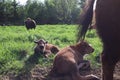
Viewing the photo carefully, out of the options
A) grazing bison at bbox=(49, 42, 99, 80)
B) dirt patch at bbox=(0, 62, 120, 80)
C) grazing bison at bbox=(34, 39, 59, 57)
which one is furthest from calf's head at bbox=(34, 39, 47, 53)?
grazing bison at bbox=(49, 42, 99, 80)

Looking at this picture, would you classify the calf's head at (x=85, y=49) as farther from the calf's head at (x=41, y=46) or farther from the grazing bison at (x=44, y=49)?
the calf's head at (x=41, y=46)

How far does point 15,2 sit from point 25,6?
314cm

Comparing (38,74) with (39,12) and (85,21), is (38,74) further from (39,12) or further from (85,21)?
(39,12)

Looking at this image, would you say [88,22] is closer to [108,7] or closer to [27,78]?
[108,7]

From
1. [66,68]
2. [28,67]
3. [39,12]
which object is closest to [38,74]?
[28,67]

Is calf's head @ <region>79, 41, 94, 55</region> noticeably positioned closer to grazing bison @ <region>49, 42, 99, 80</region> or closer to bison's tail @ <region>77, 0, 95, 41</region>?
grazing bison @ <region>49, 42, 99, 80</region>

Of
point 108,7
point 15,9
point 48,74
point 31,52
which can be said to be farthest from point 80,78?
A: point 15,9

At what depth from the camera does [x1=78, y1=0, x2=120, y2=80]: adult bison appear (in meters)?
5.09

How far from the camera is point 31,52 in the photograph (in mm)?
8867

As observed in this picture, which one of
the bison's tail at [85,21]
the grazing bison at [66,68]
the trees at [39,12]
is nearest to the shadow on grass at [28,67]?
the grazing bison at [66,68]

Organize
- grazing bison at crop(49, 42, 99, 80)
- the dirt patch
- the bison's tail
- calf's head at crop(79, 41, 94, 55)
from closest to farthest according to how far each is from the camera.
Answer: the bison's tail < grazing bison at crop(49, 42, 99, 80) < the dirt patch < calf's head at crop(79, 41, 94, 55)

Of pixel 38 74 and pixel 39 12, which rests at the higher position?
pixel 38 74

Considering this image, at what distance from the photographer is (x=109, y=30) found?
519 centimetres

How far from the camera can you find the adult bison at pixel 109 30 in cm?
509
